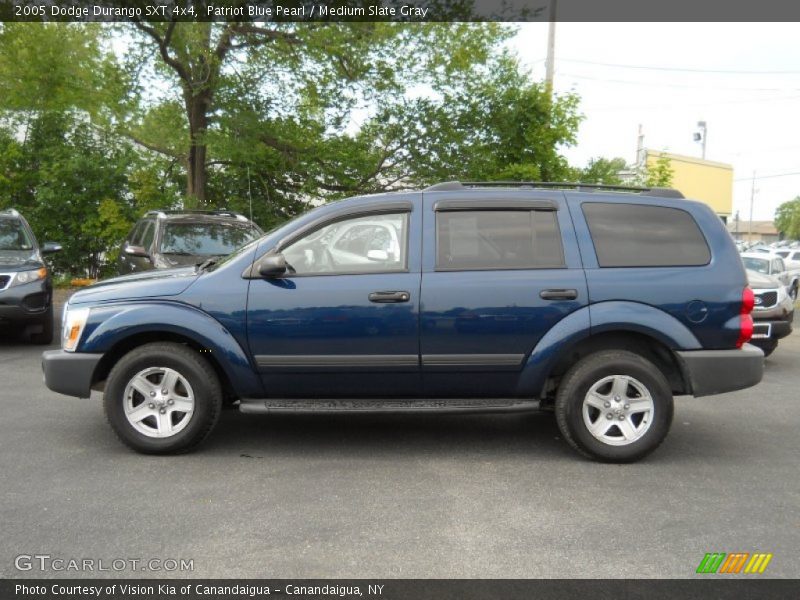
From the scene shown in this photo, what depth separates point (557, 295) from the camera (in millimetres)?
5227

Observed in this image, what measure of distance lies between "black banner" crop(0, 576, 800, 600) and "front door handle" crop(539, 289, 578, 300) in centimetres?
215

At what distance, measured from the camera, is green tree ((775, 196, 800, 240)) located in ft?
376

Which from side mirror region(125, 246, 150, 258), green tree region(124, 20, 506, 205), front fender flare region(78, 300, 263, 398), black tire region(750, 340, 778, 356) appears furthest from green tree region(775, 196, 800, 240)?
front fender flare region(78, 300, 263, 398)

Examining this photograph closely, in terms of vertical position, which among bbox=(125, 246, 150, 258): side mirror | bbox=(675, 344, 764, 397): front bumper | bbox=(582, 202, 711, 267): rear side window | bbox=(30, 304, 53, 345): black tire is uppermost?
bbox=(582, 202, 711, 267): rear side window

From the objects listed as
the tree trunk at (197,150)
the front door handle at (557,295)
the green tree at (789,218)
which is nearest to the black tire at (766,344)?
the front door handle at (557,295)

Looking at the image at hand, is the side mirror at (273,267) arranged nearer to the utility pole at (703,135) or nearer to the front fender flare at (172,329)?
the front fender flare at (172,329)

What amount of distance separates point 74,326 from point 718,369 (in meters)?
4.39

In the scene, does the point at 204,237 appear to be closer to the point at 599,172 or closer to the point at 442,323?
the point at 442,323

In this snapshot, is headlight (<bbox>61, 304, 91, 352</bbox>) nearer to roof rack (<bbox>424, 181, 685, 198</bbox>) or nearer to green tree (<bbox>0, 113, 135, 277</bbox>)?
roof rack (<bbox>424, 181, 685, 198</bbox>)

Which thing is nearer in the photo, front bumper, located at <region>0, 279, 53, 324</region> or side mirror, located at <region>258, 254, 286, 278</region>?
side mirror, located at <region>258, 254, 286, 278</region>

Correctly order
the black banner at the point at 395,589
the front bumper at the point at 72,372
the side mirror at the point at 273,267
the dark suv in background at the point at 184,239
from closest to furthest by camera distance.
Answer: the black banner at the point at 395,589 < the side mirror at the point at 273,267 < the front bumper at the point at 72,372 < the dark suv in background at the point at 184,239

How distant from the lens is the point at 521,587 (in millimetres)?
3424

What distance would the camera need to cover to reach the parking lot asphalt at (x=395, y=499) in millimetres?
3713

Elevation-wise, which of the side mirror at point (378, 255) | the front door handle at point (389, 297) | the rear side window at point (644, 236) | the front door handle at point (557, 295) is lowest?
the front door handle at point (389, 297)
